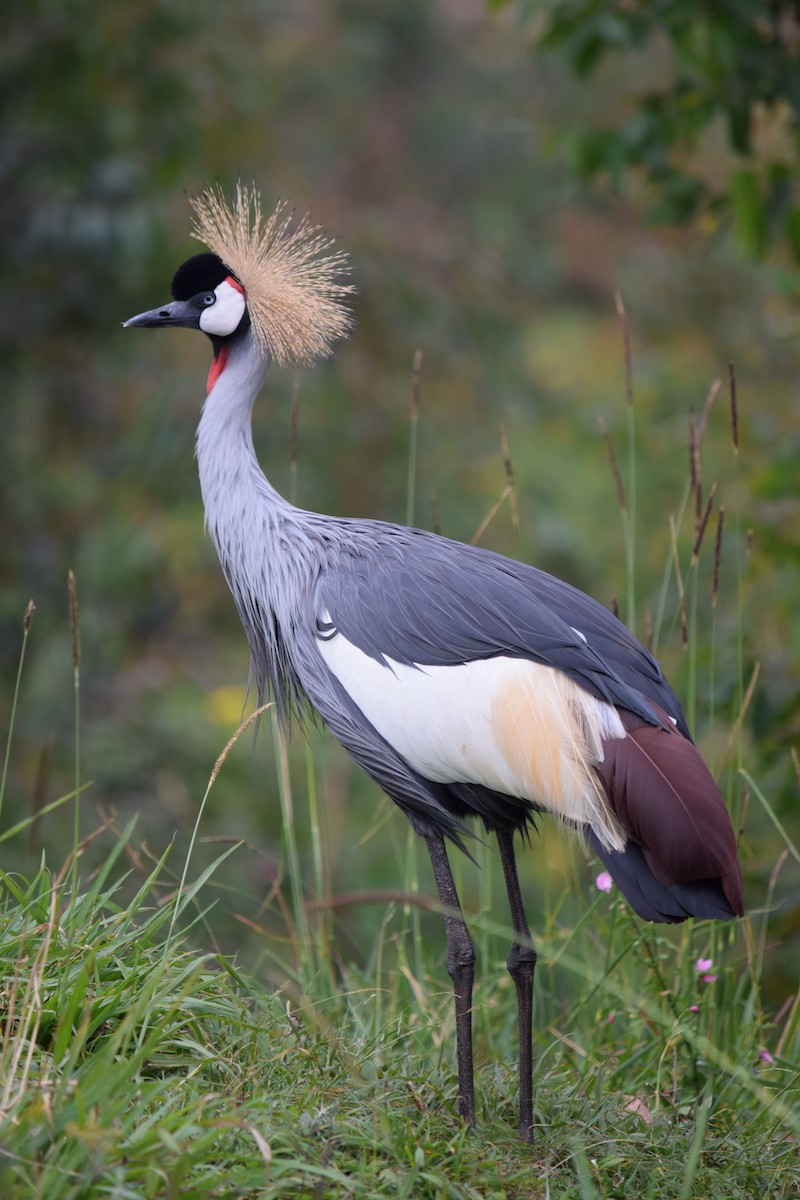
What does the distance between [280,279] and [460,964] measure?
5.41 ft

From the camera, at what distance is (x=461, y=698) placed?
244 cm

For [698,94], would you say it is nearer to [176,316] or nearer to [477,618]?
[176,316]

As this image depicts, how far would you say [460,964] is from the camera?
8.32 feet

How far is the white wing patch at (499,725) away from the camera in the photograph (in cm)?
234

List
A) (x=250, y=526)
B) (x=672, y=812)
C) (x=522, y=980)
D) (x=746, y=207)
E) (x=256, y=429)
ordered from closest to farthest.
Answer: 1. (x=672, y=812)
2. (x=522, y=980)
3. (x=250, y=526)
4. (x=746, y=207)
5. (x=256, y=429)

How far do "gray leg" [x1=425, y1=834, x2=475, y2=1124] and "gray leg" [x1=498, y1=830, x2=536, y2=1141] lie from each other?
0.32 ft

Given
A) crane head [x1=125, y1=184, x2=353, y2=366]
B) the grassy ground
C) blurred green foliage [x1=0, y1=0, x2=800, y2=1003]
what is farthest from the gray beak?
the grassy ground

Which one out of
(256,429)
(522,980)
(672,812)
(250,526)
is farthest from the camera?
(256,429)

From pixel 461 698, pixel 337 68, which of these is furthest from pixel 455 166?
pixel 461 698

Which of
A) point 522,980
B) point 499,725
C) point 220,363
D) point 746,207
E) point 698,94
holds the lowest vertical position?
point 522,980

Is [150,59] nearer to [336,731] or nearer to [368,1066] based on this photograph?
[336,731]

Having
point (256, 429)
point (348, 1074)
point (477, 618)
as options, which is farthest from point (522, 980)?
point (256, 429)

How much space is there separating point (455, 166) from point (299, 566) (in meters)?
10.0

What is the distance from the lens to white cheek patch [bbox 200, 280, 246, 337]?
2.97 m
